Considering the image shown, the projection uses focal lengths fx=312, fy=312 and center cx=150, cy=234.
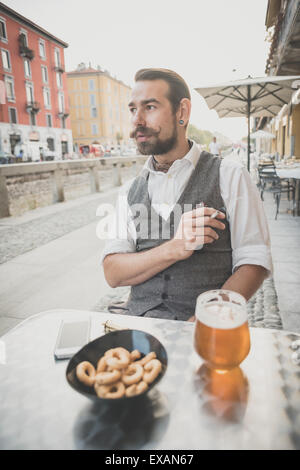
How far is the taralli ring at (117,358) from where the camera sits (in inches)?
25.5

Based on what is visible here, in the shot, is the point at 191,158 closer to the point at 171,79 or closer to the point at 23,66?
the point at 171,79

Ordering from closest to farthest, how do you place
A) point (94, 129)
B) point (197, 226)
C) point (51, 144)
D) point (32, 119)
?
point (197, 226)
point (32, 119)
point (51, 144)
point (94, 129)

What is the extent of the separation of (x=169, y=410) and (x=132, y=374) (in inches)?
4.0

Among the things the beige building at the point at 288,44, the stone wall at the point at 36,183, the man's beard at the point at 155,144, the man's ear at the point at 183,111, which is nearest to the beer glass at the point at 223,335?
the man's beard at the point at 155,144

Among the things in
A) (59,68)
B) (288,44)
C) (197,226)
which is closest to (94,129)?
(59,68)

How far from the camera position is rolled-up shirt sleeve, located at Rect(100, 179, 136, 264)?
1370 mm

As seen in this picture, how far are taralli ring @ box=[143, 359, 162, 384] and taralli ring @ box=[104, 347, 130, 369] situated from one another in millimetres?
46

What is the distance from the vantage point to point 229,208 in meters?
1.31

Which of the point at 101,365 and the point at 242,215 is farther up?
the point at 242,215

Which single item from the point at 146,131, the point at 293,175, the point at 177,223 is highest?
the point at 146,131

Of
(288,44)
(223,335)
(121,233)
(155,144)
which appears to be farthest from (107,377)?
(288,44)

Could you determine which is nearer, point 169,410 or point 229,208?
point 169,410

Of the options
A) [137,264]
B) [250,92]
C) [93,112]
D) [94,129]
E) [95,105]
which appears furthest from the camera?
[94,129]

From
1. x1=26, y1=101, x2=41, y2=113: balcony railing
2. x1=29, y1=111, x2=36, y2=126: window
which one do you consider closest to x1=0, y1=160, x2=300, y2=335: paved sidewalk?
x1=26, y1=101, x2=41, y2=113: balcony railing
